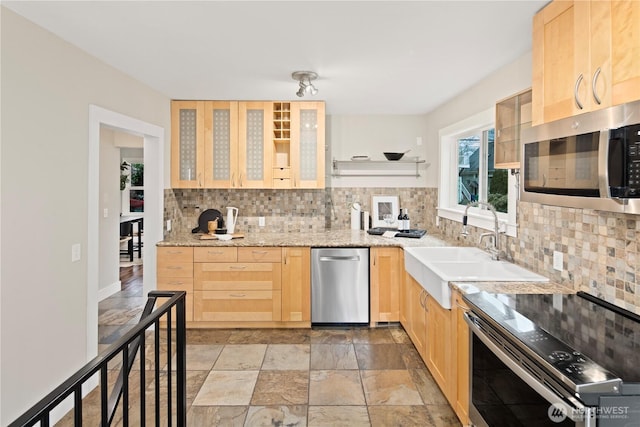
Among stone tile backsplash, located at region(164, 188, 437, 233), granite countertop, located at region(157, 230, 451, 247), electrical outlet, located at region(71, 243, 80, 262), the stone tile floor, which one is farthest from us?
stone tile backsplash, located at region(164, 188, 437, 233)

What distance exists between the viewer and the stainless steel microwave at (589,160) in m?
1.32

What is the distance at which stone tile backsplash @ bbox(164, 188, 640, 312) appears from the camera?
1.83m

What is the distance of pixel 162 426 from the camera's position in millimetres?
2455

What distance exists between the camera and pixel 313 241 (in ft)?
12.9

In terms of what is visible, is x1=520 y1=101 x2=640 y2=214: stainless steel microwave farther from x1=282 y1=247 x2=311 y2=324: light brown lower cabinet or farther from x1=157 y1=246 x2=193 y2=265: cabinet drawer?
x1=157 y1=246 x2=193 y2=265: cabinet drawer

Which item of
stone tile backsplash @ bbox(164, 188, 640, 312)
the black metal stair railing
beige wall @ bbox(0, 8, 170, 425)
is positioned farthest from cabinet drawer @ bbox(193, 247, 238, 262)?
the black metal stair railing

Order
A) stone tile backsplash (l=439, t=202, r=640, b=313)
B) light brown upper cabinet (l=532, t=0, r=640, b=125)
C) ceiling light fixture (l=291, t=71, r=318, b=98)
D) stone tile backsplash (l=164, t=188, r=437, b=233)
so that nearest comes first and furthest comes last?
light brown upper cabinet (l=532, t=0, r=640, b=125) → stone tile backsplash (l=439, t=202, r=640, b=313) → ceiling light fixture (l=291, t=71, r=318, b=98) → stone tile backsplash (l=164, t=188, r=437, b=233)

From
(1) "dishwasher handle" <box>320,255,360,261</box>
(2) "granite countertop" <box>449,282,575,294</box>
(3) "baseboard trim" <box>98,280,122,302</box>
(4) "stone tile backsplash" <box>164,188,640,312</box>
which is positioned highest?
(4) "stone tile backsplash" <box>164,188,640,312</box>

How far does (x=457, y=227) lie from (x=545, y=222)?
149cm

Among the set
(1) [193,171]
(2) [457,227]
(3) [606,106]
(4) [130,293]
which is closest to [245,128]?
(1) [193,171]

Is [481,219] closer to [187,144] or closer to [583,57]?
[583,57]

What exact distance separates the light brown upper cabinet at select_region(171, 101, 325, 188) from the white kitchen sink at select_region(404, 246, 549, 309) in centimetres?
152

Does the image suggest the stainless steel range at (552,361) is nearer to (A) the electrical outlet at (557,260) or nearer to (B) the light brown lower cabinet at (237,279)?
(A) the electrical outlet at (557,260)

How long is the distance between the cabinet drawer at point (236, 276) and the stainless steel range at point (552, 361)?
228 cm
